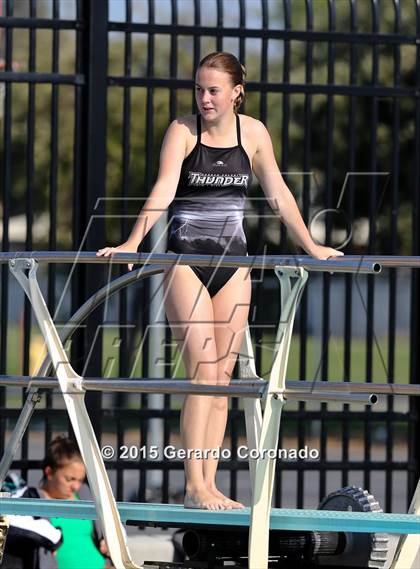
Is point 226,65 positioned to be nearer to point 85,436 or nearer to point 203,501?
point 85,436

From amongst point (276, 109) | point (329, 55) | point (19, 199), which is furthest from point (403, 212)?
point (329, 55)

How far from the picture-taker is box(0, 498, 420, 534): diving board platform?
4.84m

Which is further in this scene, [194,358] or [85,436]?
[194,358]

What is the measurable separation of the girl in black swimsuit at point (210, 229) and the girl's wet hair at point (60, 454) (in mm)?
2175

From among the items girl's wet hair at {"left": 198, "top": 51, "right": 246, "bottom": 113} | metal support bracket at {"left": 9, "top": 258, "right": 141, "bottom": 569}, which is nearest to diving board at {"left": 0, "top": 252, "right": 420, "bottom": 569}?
A: metal support bracket at {"left": 9, "top": 258, "right": 141, "bottom": 569}

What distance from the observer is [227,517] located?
16.1 feet

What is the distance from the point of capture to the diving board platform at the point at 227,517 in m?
4.84

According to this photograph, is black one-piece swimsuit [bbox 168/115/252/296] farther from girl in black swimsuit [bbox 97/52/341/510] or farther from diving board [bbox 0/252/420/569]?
diving board [bbox 0/252/420/569]

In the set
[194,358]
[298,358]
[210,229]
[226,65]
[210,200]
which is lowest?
[298,358]

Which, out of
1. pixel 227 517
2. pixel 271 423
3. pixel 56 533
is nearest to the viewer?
pixel 271 423

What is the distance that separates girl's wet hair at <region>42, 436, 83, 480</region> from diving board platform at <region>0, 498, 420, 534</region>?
1895 mm

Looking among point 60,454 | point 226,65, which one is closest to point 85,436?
point 226,65

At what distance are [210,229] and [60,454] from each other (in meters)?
2.44

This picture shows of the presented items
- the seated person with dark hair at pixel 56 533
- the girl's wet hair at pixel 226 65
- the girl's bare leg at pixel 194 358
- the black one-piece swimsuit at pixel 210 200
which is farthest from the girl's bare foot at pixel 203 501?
the seated person with dark hair at pixel 56 533
